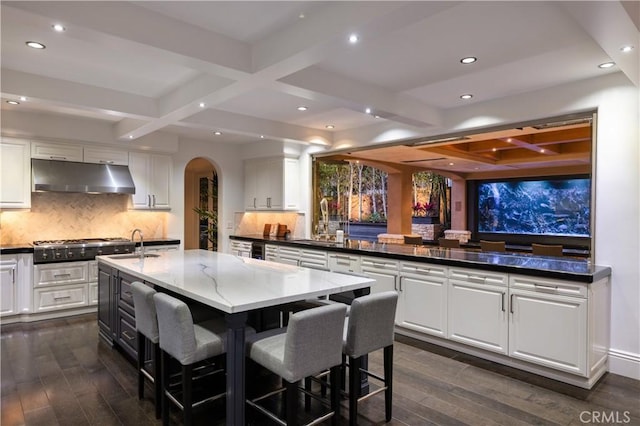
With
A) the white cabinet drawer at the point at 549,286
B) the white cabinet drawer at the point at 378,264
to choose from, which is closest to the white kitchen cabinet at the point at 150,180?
the white cabinet drawer at the point at 378,264

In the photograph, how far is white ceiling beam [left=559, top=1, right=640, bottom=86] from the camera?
1920 mm

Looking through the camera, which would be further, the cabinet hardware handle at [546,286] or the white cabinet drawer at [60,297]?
the white cabinet drawer at [60,297]

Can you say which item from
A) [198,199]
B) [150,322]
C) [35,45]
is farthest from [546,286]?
[198,199]

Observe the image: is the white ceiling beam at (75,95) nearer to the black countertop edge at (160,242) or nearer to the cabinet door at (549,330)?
the black countertop edge at (160,242)

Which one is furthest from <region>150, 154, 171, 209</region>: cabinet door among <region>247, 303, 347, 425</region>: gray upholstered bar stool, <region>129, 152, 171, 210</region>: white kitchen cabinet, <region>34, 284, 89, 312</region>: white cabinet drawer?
Result: <region>247, 303, 347, 425</region>: gray upholstered bar stool

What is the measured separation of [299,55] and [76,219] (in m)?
4.75

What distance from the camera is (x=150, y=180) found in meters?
6.02

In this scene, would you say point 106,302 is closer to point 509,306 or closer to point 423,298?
point 423,298

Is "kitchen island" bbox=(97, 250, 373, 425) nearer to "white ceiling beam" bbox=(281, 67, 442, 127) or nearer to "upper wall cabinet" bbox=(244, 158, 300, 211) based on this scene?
"white ceiling beam" bbox=(281, 67, 442, 127)

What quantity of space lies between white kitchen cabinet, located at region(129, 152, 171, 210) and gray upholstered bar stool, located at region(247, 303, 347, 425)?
4.42m

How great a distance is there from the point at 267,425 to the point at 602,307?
287 centimetres

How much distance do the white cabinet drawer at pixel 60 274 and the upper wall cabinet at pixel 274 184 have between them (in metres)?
2.87

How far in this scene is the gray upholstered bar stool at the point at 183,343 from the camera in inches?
86.2

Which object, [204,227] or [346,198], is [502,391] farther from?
[204,227]
